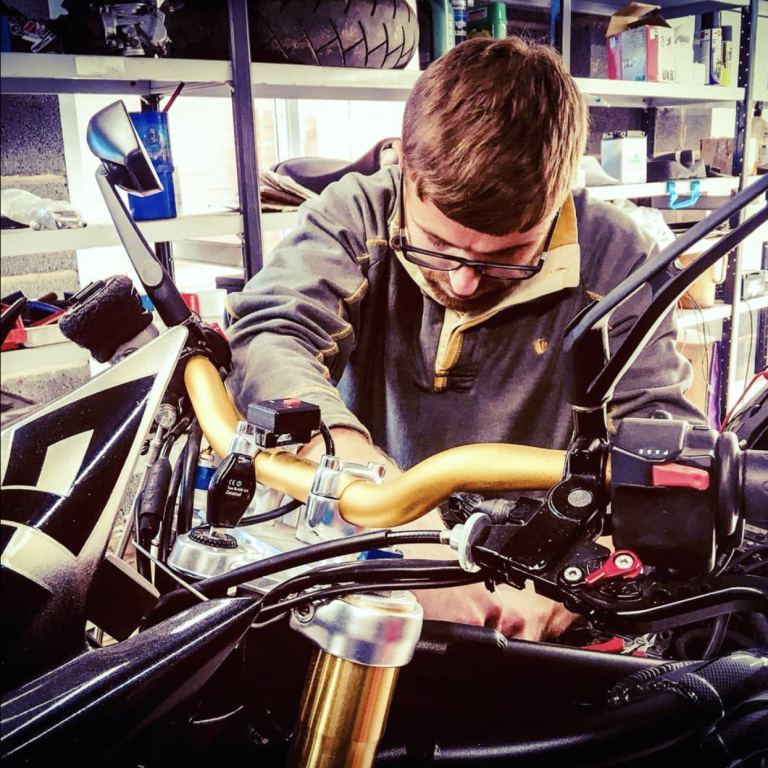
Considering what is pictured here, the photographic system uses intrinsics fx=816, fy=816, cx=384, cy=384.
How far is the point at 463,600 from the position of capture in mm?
630

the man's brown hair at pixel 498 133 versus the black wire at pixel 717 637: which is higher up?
the man's brown hair at pixel 498 133

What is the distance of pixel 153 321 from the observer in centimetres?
61

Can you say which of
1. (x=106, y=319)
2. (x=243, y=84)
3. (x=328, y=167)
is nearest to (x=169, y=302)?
(x=106, y=319)

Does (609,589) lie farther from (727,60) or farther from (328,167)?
(727,60)

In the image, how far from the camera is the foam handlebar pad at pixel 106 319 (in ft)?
1.76

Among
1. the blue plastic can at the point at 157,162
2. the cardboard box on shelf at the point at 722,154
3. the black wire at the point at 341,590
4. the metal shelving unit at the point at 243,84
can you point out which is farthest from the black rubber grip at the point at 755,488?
the cardboard box on shelf at the point at 722,154

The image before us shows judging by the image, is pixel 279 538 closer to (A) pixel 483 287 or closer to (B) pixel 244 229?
(A) pixel 483 287

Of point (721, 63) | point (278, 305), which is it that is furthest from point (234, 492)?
point (721, 63)

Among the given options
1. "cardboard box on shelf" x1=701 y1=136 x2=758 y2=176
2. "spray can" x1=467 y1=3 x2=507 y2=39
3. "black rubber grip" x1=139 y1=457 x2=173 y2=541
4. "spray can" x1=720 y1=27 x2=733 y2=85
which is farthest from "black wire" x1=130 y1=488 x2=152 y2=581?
"spray can" x1=720 y1=27 x2=733 y2=85

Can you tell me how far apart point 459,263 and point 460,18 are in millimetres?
1641

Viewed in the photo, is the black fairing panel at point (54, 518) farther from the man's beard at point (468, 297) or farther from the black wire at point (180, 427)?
the man's beard at point (468, 297)

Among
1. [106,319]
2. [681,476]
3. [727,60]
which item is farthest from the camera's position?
[727,60]

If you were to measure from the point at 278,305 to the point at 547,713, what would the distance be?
0.54 m

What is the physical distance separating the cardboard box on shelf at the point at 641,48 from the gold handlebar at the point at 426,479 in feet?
8.73
